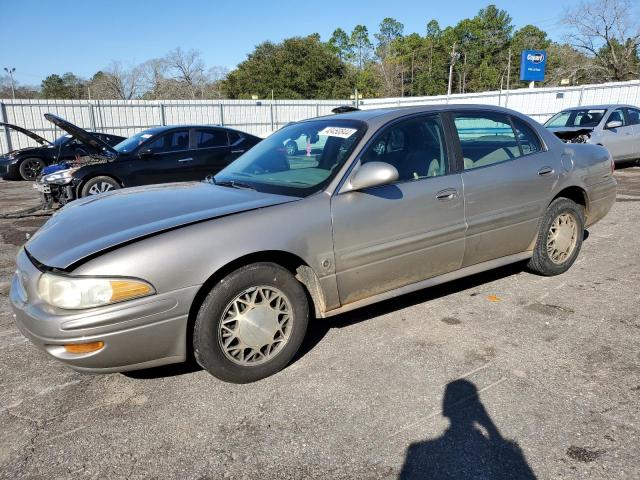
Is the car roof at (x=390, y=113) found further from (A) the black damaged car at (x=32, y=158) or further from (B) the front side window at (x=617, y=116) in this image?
(A) the black damaged car at (x=32, y=158)

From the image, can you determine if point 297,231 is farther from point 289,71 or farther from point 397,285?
point 289,71

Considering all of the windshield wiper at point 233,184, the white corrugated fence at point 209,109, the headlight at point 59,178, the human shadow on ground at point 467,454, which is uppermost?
the white corrugated fence at point 209,109

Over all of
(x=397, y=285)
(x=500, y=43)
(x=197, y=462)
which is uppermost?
(x=500, y=43)

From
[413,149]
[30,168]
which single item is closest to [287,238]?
[413,149]

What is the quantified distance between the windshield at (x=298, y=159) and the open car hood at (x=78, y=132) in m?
3.95

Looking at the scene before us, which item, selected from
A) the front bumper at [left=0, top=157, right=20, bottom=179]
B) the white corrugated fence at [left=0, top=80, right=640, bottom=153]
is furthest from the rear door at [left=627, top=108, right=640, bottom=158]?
the front bumper at [left=0, top=157, right=20, bottom=179]

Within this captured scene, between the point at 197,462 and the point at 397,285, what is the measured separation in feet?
5.81

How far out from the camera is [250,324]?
2725mm

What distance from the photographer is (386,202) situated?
314 cm

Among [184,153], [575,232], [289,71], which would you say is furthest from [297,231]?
[289,71]

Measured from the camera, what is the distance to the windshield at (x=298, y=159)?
10.4ft

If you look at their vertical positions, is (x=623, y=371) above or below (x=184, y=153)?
below

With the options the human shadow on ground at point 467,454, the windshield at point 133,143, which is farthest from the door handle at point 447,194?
the windshield at point 133,143

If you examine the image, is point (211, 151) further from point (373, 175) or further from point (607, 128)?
point (607, 128)
